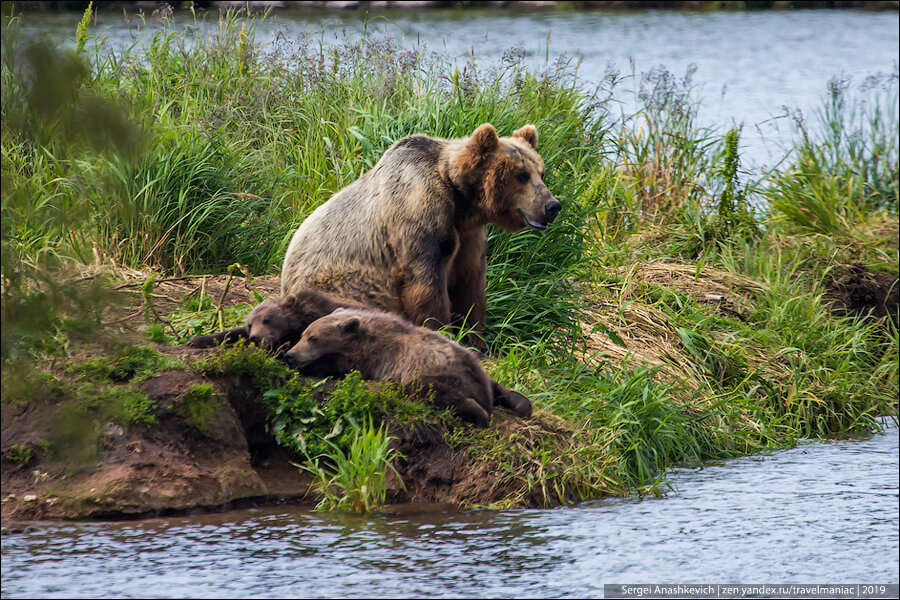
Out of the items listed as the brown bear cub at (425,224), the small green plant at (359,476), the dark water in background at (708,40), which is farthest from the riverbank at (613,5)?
the small green plant at (359,476)

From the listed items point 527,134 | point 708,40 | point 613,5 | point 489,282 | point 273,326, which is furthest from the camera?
point 613,5

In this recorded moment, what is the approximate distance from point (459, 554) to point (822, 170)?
7780 mm

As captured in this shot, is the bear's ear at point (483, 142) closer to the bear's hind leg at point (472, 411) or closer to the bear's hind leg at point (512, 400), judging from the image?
the bear's hind leg at point (512, 400)

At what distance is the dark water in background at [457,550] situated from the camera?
15.4 ft

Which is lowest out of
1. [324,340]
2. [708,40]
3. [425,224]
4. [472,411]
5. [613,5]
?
[472,411]

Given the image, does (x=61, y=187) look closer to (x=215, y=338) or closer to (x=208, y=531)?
(x=215, y=338)

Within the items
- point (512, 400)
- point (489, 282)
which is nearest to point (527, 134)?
point (489, 282)

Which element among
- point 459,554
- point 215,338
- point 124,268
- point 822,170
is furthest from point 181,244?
point 822,170

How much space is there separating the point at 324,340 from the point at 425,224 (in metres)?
1.10

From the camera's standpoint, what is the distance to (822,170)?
11.4 m

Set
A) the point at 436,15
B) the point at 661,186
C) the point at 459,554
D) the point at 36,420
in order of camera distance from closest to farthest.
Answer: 1. the point at 459,554
2. the point at 36,420
3. the point at 661,186
4. the point at 436,15

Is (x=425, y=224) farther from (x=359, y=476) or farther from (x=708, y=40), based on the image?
(x=708, y=40)

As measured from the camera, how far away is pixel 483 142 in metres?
6.76

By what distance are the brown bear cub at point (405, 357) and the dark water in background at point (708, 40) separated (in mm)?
14983
